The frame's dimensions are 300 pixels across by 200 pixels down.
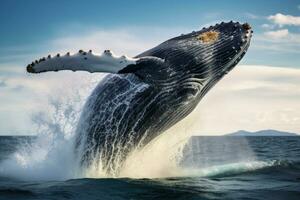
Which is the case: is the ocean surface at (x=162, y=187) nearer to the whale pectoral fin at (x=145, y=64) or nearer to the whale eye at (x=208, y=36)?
the whale pectoral fin at (x=145, y=64)

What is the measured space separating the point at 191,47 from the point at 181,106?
114cm

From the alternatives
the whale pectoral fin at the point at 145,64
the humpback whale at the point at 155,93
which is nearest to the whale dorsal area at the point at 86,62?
the whale pectoral fin at the point at 145,64

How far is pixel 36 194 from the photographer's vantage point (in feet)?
23.8

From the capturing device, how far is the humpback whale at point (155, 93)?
870 cm

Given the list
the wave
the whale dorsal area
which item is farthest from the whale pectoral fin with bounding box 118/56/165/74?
the wave

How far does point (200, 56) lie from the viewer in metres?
8.85

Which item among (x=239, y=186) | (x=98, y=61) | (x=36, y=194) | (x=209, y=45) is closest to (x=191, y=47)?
(x=209, y=45)

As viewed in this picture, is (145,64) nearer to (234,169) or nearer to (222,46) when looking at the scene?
(222,46)

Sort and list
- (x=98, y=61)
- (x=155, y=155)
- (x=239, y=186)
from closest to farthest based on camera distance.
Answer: (x=98, y=61)
(x=239, y=186)
(x=155, y=155)

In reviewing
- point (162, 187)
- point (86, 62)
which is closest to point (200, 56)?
point (86, 62)

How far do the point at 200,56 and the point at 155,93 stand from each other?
1.12 meters

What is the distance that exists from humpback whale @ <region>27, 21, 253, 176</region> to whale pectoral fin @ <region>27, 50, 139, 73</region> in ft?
2.44

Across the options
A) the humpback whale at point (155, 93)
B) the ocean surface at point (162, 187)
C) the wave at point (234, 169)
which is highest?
the humpback whale at point (155, 93)

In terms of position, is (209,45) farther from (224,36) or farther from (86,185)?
(86,185)
